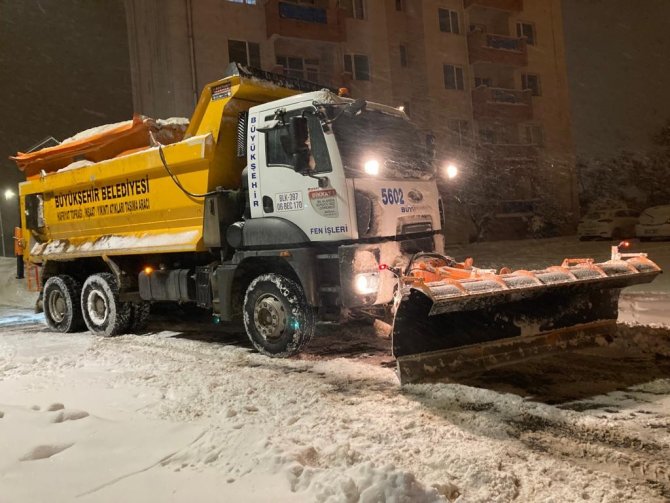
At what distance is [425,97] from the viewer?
92.3ft

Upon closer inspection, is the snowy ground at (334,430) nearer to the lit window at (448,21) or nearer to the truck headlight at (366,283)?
the truck headlight at (366,283)

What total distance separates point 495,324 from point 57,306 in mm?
7866

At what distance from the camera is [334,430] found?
384 cm

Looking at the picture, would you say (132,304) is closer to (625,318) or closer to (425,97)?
(625,318)

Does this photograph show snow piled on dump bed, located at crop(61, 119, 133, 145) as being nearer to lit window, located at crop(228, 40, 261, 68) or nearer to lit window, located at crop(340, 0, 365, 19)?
lit window, located at crop(228, 40, 261, 68)

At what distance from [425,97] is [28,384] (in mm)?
25893

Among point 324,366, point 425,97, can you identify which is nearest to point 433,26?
point 425,97

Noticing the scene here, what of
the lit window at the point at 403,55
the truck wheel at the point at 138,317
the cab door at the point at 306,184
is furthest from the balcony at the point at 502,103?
the cab door at the point at 306,184

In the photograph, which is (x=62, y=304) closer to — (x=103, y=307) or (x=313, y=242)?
(x=103, y=307)

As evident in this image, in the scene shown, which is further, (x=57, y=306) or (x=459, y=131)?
(x=459, y=131)

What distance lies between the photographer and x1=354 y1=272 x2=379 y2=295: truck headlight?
569cm

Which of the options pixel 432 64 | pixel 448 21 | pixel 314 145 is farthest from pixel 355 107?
pixel 448 21

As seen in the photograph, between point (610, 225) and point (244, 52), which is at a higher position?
point (244, 52)

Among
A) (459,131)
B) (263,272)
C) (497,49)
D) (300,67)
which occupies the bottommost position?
(263,272)
